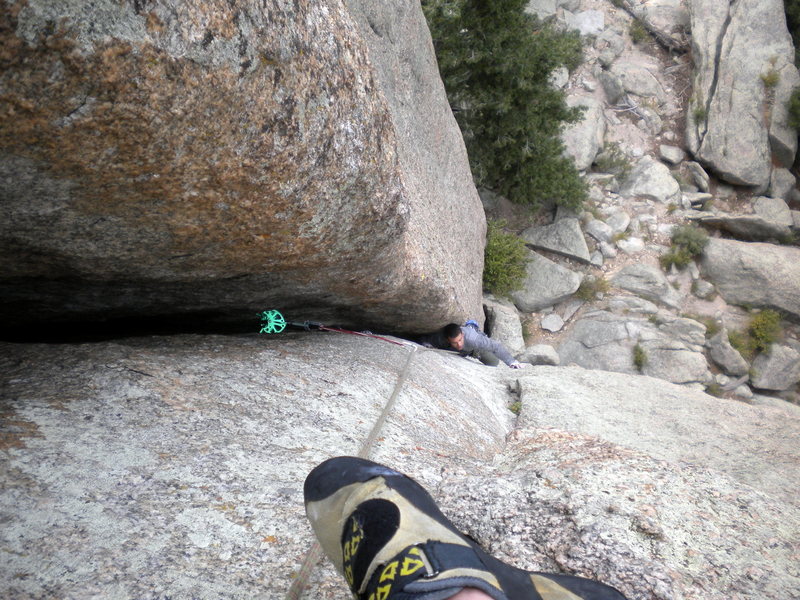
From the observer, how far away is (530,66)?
34.1ft

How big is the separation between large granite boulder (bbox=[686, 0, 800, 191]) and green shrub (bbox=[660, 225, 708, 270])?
2.87 meters

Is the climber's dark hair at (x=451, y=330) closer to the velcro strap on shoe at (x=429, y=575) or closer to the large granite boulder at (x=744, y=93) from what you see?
the velcro strap on shoe at (x=429, y=575)

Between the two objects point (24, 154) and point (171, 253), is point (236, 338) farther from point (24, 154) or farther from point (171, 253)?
point (24, 154)

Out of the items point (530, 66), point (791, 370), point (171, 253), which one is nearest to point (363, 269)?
point (171, 253)

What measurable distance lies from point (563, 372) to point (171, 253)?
4773 mm

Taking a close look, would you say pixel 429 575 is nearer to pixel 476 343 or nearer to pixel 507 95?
pixel 476 343

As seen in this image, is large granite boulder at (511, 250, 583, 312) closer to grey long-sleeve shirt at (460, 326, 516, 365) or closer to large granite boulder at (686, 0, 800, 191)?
grey long-sleeve shirt at (460, 326, 516, 365)

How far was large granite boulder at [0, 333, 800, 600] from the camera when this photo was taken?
1.94 metres

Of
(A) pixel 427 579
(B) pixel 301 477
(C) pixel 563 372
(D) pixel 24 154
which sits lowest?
(C) pixel 563 372

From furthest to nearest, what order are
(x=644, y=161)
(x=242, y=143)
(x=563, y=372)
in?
(x=644, y=161)
(x=563, y=372)
(x=242, y=143)

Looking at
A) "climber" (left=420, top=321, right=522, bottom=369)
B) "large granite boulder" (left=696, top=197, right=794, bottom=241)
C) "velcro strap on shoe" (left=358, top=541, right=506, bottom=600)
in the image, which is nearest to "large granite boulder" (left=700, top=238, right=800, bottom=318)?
"large granite boulder" (left=696, top=197, right=794, bottom=241)

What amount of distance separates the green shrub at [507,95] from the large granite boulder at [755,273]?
3.54 metres

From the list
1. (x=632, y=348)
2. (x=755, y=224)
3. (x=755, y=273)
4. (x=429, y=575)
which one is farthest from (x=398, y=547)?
(x=755, y=224)

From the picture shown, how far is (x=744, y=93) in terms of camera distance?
47.7 ft
